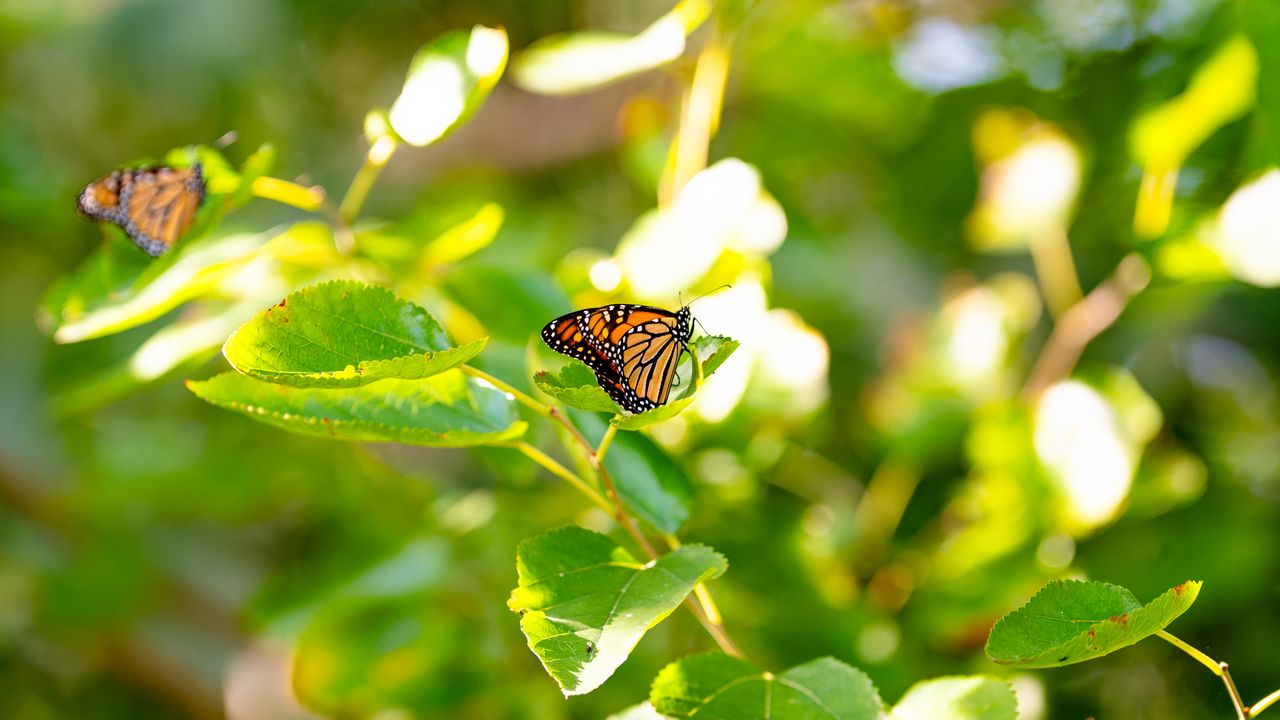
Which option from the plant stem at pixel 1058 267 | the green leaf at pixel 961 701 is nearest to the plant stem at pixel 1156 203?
the plant stem at pixel 1058 267

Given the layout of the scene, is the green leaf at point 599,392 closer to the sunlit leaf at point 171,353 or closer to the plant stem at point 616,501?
the plant stem at point 616,501

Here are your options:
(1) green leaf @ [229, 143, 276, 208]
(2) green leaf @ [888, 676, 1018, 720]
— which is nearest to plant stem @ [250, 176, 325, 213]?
(1) green leaf @ [229, 143, 276, 208]

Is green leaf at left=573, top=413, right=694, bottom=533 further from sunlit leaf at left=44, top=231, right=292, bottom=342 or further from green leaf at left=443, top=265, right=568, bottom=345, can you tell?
sunlit leaf at left=44, top=231, right=292, bottom=342

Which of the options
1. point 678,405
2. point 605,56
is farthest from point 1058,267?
point 678,405

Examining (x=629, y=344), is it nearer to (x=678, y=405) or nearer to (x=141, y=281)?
(x=678, y=405)

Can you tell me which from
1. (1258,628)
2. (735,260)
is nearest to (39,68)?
(735,260)

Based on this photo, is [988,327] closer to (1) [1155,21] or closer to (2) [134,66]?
(1) [1155,21]
